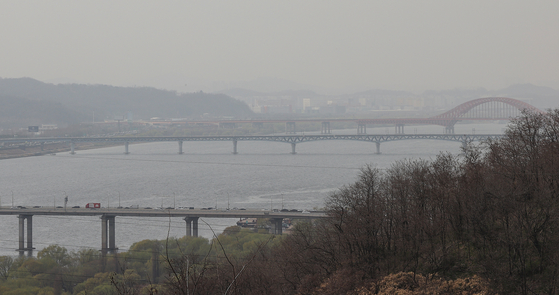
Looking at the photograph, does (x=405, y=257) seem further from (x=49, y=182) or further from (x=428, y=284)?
(x=49, y=182)

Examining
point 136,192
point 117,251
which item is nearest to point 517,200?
point 117,251

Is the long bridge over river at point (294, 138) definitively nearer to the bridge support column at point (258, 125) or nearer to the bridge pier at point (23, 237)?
the bridge support column at point (258, 125)

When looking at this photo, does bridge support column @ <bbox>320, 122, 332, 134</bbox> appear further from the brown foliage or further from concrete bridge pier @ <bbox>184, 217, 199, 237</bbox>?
the brown foliage

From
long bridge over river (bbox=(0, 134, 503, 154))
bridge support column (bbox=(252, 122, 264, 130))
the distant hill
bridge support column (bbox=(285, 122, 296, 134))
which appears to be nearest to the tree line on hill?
long bridge over river (bbox=(0, 134, 503, 154))

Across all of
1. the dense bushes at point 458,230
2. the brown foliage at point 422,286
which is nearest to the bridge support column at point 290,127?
the dense bushes at point 458,230

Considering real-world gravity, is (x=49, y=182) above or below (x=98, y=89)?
below

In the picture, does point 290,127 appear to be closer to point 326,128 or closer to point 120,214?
point 326,128

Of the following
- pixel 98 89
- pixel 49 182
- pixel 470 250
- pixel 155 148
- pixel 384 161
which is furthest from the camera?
pixel 98 89
